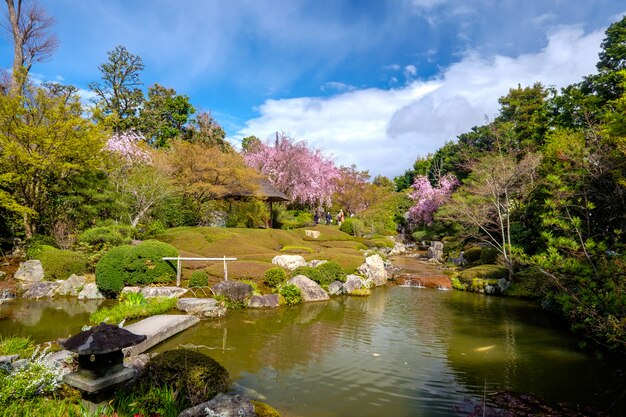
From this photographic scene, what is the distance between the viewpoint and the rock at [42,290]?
12.2 metres

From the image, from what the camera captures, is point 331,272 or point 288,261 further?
point 288,261

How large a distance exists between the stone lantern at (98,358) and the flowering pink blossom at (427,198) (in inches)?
1353

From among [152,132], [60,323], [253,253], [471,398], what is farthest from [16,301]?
[152,132]

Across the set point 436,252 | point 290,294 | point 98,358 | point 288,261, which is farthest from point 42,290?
point 436,252

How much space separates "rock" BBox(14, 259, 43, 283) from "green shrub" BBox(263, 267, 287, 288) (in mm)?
8069

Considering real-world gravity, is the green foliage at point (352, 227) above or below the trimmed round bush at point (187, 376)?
above

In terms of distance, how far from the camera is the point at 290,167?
99.7ft

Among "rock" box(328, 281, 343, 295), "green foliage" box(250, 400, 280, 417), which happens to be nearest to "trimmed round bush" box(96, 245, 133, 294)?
"rock" box(328, 281, 343, 295)

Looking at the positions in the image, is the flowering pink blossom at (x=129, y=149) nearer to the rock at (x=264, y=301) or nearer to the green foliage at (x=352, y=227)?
the rock at (x=264, y=301)

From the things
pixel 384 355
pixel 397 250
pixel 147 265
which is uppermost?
pixel 397 250

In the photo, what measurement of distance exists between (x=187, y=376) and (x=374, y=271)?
43.9 feet

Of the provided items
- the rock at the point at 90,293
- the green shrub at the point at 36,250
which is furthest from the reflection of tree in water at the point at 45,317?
the green shrub at the point at 36,250

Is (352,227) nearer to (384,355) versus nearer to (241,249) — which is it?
(241,249)

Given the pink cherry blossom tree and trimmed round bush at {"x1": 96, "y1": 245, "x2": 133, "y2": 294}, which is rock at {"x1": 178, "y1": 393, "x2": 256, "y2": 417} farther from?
the pink cherry blossom tree
